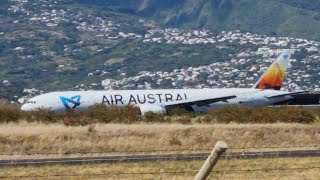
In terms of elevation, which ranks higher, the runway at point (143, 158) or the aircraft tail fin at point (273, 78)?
the aircraft tail fin at point (273, 78)

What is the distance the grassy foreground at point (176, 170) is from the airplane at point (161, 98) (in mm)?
31773

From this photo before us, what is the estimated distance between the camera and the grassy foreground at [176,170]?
23.6 meters

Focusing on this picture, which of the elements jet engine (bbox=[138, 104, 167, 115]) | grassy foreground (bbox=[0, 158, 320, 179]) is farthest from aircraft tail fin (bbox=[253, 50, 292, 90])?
grassy foreground (bbox=[0, 158, 320, 179])

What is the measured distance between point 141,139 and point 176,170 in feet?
38.1

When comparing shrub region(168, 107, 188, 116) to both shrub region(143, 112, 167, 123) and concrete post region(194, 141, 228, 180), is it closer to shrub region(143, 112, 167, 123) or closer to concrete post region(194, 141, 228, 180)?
shrub region(143, 112, 167, 123)

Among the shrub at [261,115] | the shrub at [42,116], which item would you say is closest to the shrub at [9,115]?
the shrub at [42,116]

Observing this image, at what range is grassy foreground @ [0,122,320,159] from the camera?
3369cm

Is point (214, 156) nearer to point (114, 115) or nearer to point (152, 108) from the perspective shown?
point (114, 115)

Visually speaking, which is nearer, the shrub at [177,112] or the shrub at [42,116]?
the shrub at [42,116]

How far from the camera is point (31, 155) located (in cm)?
3216

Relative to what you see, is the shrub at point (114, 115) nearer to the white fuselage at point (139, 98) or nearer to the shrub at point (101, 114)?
the shrub at point (101, 114)

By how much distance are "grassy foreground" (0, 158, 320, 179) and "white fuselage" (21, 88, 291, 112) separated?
33.9m

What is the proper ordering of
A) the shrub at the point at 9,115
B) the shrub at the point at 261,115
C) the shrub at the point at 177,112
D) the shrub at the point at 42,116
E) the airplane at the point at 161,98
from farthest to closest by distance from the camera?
the airplane at the point at 161,98 < the shrub at the point at 177,112 < the shrub at the point at 9,115 < the shrub at the point at 42,116 < the shrub at the point at 261,115

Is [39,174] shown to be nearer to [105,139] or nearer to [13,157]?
[13,157]
